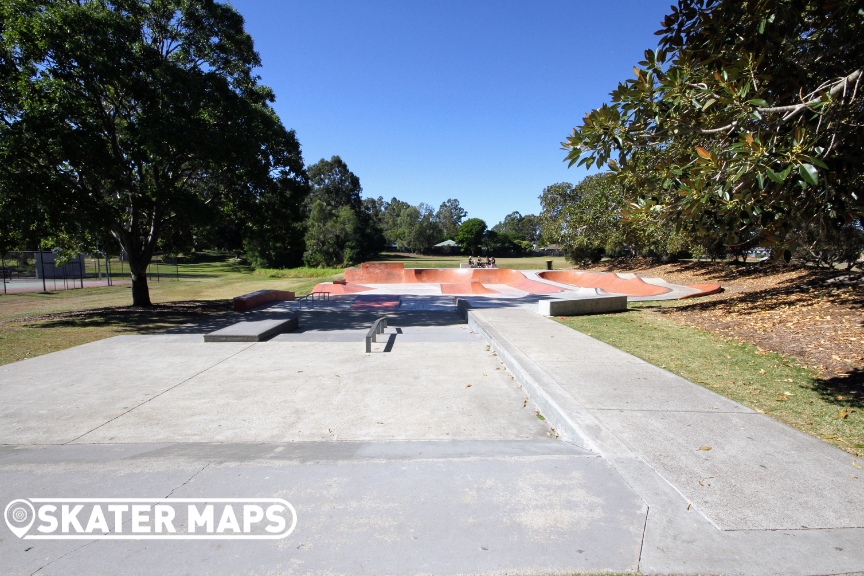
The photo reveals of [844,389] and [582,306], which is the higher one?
[582,306]

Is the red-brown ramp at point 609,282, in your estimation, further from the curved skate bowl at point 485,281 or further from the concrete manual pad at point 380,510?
the concrete manual pad at point 380,510

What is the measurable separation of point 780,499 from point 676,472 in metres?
0.63

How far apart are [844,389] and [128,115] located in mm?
17287

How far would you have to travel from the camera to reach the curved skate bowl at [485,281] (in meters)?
23.8

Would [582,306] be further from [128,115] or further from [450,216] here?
[450,216]

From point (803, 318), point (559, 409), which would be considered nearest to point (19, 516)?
point (559, 409)

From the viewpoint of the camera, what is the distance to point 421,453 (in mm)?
4156

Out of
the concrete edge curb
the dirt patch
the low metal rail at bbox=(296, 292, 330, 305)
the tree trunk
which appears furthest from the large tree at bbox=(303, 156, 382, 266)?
the concrete edge curb

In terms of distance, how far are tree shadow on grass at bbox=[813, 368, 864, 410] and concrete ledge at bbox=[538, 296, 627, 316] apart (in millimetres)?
7370

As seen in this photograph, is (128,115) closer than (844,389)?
No

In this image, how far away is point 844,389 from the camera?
18.7 ft

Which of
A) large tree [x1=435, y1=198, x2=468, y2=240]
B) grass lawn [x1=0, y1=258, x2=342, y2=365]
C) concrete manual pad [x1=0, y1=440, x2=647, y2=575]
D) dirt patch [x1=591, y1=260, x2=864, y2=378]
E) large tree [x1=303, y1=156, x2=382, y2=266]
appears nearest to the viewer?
concrete manual pad [x1=0, y1=440, x2=647, y2=575]

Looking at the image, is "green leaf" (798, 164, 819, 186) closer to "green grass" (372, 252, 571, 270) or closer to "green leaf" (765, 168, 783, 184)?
"green leaf" (765, 168, 783, 184)

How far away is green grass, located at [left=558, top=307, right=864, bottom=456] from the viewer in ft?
15.3
